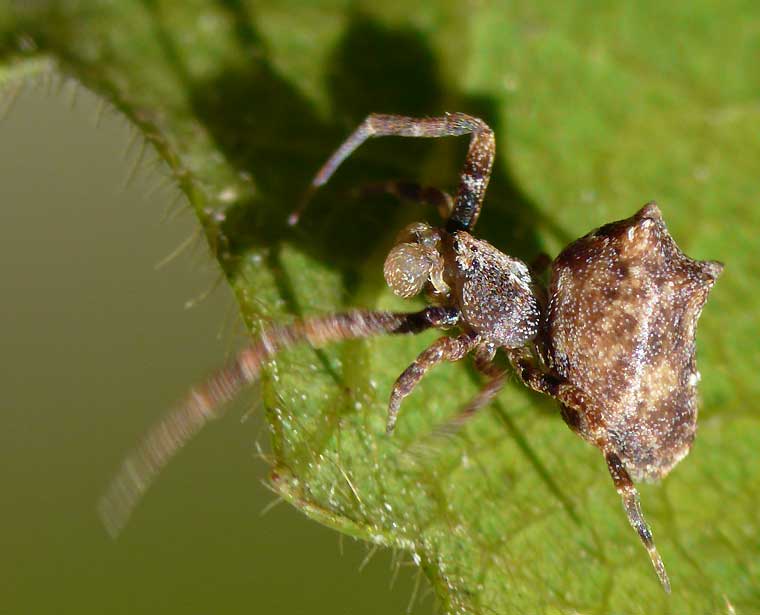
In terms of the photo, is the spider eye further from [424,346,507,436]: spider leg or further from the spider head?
[424,346,507,436]: spider leg

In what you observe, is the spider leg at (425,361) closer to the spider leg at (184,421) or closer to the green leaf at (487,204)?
the green leaf at (487,204)

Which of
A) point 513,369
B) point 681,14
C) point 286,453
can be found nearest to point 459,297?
point 513,369

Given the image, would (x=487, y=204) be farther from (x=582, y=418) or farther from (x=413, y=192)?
(x=582, y=418)

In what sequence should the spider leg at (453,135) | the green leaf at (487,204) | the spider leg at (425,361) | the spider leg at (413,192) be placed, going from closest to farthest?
the green leaf at (487,204), the spider leg at (425,361), the spider leg at (453,135), the spider leg at (413,192)

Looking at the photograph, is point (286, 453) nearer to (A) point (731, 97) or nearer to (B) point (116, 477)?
(B) point (116, 477)


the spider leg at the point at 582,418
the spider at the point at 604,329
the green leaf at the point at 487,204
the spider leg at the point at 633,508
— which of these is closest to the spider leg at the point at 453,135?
the spider at the point at 604,329

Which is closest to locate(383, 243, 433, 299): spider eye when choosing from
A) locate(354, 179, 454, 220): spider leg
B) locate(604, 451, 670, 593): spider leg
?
locate(354, 179, 454, 220): spider leg
